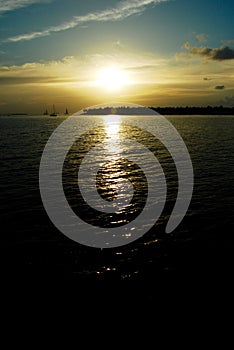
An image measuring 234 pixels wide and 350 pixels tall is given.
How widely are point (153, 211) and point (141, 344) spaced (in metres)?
14.0

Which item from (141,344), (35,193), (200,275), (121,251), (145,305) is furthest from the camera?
(35,193)

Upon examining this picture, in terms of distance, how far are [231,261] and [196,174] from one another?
21.9 meters

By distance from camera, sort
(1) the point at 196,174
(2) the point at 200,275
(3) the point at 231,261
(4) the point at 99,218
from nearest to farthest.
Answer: (2) the point at 200,275
(3) the point at 231,261
(4) the point at 99,218
(1) the point at 196,174

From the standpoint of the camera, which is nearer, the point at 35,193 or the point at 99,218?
the point at 99,218

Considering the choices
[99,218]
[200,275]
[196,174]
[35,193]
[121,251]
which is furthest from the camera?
[196,174]

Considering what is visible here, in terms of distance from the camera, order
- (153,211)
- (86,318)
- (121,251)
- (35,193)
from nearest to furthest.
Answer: (86,318)
(121,251)
(153,211)
(35,193)

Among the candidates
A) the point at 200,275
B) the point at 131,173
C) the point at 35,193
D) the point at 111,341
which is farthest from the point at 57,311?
the point at 131,173

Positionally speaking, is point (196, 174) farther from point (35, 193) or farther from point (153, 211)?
point (35, 193)

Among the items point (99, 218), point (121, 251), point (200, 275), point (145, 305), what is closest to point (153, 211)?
point (99, 218)

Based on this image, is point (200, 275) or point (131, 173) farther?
point (131, 173)

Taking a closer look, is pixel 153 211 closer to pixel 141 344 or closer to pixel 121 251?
pixel 121 251

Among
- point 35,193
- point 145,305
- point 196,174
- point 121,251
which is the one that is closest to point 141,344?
point 145,305

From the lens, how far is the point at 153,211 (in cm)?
2370

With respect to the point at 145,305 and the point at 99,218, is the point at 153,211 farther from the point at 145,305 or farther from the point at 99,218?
the point at 145,305
